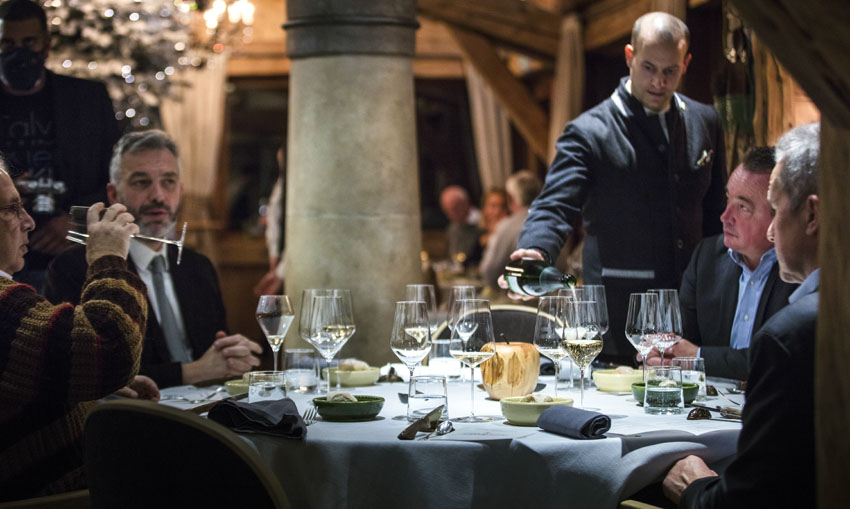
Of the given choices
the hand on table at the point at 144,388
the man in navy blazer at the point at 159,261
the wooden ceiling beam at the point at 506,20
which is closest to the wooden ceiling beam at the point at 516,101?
the wooden ceiling beam at the point at 506,20

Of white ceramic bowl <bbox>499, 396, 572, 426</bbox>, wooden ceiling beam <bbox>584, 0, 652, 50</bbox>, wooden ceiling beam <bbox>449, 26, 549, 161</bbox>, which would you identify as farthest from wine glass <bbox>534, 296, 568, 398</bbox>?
wooden ceiling beam <bbox>449, 26, 549, 161</bbox>

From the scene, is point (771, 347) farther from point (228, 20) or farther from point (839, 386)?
point (228, 20)

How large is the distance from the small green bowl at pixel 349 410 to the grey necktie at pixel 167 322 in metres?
1.26

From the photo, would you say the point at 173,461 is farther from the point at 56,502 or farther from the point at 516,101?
the point at 516,101

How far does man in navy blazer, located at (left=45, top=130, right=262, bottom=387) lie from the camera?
3.26 m

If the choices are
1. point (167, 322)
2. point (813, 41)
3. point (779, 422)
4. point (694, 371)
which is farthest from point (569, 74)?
point (813, 41)

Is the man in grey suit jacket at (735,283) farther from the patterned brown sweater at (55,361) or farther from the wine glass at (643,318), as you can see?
the patterned brown sweater at (55,361)

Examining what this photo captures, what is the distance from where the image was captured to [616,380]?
273cm

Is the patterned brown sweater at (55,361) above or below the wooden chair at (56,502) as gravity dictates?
above

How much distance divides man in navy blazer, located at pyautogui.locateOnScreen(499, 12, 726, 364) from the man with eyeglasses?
65.8 inches

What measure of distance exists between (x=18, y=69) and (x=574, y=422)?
8.84ft

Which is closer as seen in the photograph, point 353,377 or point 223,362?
point 353,377

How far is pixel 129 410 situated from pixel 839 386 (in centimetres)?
120

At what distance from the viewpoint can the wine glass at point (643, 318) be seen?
101 inches
